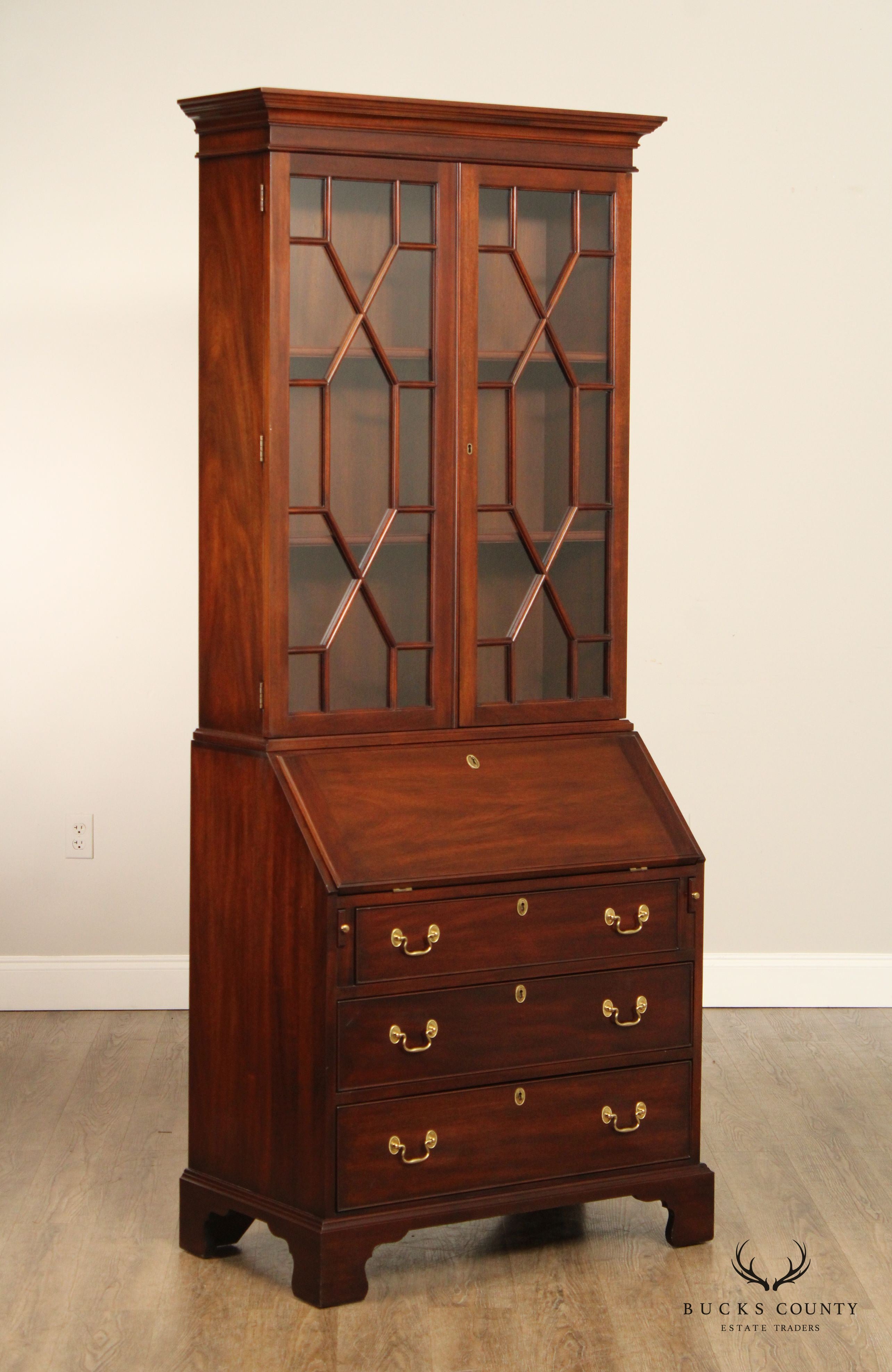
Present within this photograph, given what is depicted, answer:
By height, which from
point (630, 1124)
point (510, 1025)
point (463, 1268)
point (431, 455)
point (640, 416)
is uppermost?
point (640, 416)

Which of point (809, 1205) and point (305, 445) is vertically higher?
point (305, 445)

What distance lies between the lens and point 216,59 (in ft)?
12.0

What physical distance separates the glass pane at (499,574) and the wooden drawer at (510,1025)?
2.00ft

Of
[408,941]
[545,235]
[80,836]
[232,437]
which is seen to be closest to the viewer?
[408,941]

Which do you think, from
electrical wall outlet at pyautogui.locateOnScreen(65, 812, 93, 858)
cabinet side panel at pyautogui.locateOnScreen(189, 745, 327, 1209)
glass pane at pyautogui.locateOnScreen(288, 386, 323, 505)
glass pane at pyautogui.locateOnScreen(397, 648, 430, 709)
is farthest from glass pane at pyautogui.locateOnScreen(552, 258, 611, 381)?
electrical wall outlet at pyautogui.locateOnScreen(65, 812, 93, 858)

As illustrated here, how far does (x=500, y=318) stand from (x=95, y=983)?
2.10 metres

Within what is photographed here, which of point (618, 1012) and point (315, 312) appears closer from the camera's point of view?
point (315, 312)

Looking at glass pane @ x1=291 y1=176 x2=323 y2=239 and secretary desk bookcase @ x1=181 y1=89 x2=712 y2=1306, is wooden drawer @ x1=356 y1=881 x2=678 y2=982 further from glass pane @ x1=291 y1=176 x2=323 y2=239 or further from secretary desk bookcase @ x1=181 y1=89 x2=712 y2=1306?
glass pane @ x1=291 y1=176 x2=323 y2=239

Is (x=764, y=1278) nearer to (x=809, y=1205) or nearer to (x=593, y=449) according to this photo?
(x=809, y=1205)

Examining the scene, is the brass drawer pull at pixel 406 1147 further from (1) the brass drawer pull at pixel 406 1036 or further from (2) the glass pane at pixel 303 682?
(2) the glass pane at pixel 303 682

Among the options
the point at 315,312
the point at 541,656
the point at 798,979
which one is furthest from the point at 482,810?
the point at 798,979

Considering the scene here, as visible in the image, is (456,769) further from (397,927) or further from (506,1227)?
(506,1227)

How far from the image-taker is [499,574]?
2598mm

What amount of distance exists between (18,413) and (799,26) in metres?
2.17
